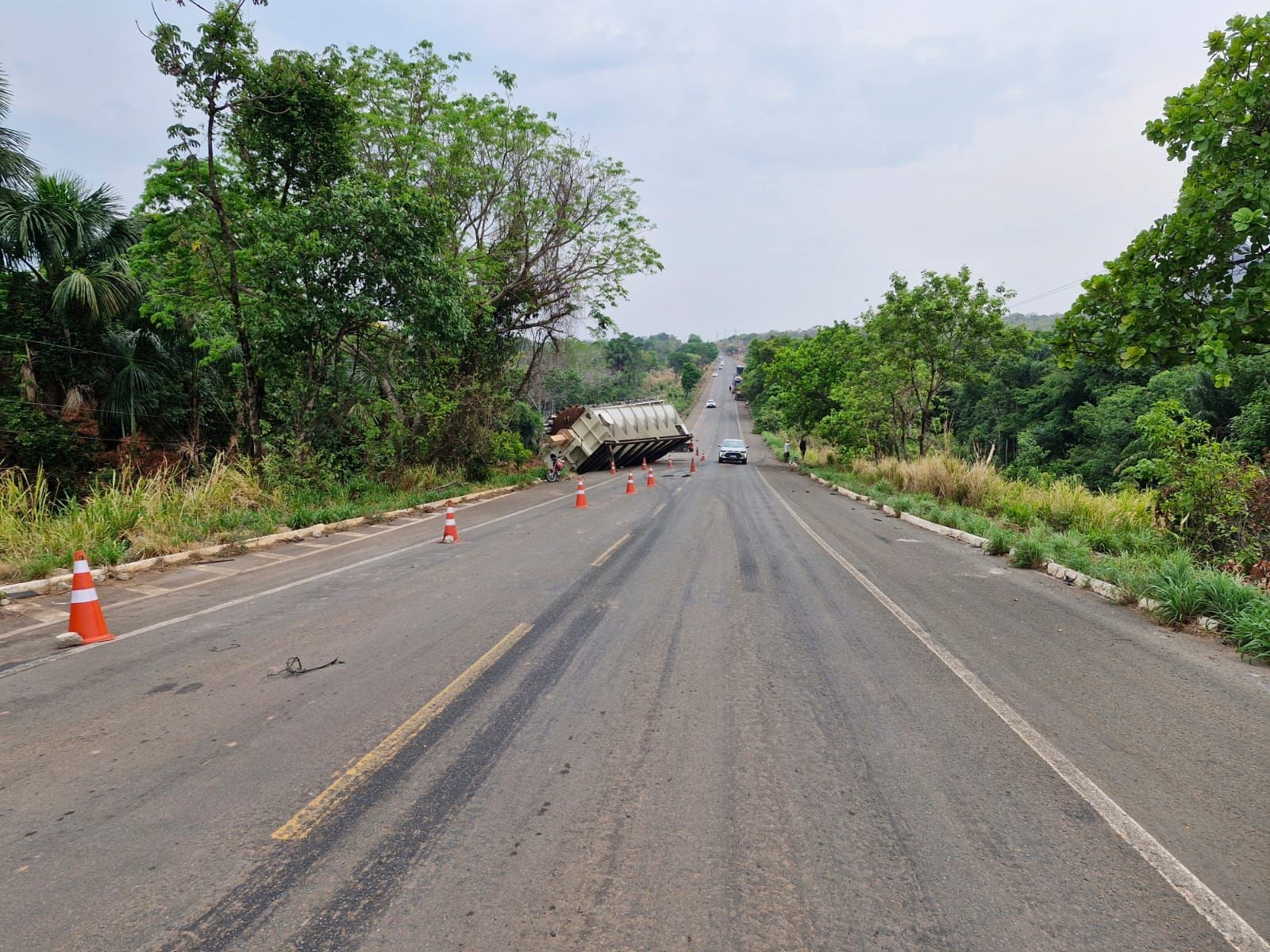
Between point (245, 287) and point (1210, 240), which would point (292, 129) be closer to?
point (245, 287)

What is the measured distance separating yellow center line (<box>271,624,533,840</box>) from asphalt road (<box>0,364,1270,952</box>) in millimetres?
21

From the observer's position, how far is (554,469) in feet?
82.4

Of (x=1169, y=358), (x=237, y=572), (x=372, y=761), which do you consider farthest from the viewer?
(x=237, y=572)

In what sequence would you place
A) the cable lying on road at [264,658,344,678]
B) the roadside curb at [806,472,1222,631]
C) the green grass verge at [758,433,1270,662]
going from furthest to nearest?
the roadside curb at [806,472,1222,631] → the green grass verge at [758,433,1270,662] → the cable lying on road at [264,658,344,678]

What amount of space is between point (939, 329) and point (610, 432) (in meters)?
13.8

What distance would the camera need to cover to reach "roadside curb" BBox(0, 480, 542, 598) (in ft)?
23.4

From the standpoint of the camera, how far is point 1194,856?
2840 millimetres

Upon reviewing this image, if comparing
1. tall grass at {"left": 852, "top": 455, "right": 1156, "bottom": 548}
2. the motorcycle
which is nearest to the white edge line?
tall grass at {"left": 852, "top": 455, "right": 1156, "bottom": 548}

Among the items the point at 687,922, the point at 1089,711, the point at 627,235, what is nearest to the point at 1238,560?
the point at 1089,711

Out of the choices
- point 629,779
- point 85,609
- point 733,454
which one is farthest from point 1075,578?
point 733,454

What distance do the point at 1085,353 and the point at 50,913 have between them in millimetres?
9134

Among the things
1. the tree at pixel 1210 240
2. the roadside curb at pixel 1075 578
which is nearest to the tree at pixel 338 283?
the roadside curb at pixel 1075 578

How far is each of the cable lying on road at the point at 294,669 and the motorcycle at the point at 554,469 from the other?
19.9m

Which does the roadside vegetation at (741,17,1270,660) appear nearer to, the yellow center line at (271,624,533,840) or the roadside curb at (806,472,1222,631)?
the roadside curb at (806,472,1222,631)
